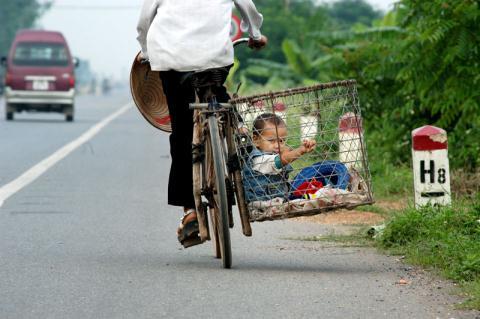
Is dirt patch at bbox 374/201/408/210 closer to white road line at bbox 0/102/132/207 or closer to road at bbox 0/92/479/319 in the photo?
road at bbox 0/92/479/319

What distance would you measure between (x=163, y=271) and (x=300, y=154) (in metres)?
1.05

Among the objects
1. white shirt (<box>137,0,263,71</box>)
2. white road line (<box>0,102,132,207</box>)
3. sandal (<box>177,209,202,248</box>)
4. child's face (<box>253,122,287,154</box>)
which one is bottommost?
white road line (<box>0,102,132,207</box>)

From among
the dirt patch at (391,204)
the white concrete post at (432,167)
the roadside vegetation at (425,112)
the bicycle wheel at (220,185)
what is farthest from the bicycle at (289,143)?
the dirt patch at (391,204)

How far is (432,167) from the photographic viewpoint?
958 centimetres

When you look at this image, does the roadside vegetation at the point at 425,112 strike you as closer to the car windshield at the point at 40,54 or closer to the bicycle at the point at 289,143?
the bicycle at the point at 289,143

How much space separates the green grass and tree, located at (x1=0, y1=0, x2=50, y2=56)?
82.9m

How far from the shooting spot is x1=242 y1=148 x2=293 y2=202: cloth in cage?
7.67 metres

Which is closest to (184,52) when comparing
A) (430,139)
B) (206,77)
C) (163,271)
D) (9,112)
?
(206,77)

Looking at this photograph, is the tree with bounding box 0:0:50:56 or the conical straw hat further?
the tree with bounding box 0:0:50:56

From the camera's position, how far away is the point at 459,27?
11.5m

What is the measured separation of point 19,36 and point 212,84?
26413 millimetres

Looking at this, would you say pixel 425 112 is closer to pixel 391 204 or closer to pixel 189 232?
pixel 391 204

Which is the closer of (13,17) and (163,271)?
(163,271)

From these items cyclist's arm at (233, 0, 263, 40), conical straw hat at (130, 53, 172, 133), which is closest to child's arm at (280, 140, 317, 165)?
cyclist's arm at (233, 0, 263, 40)
